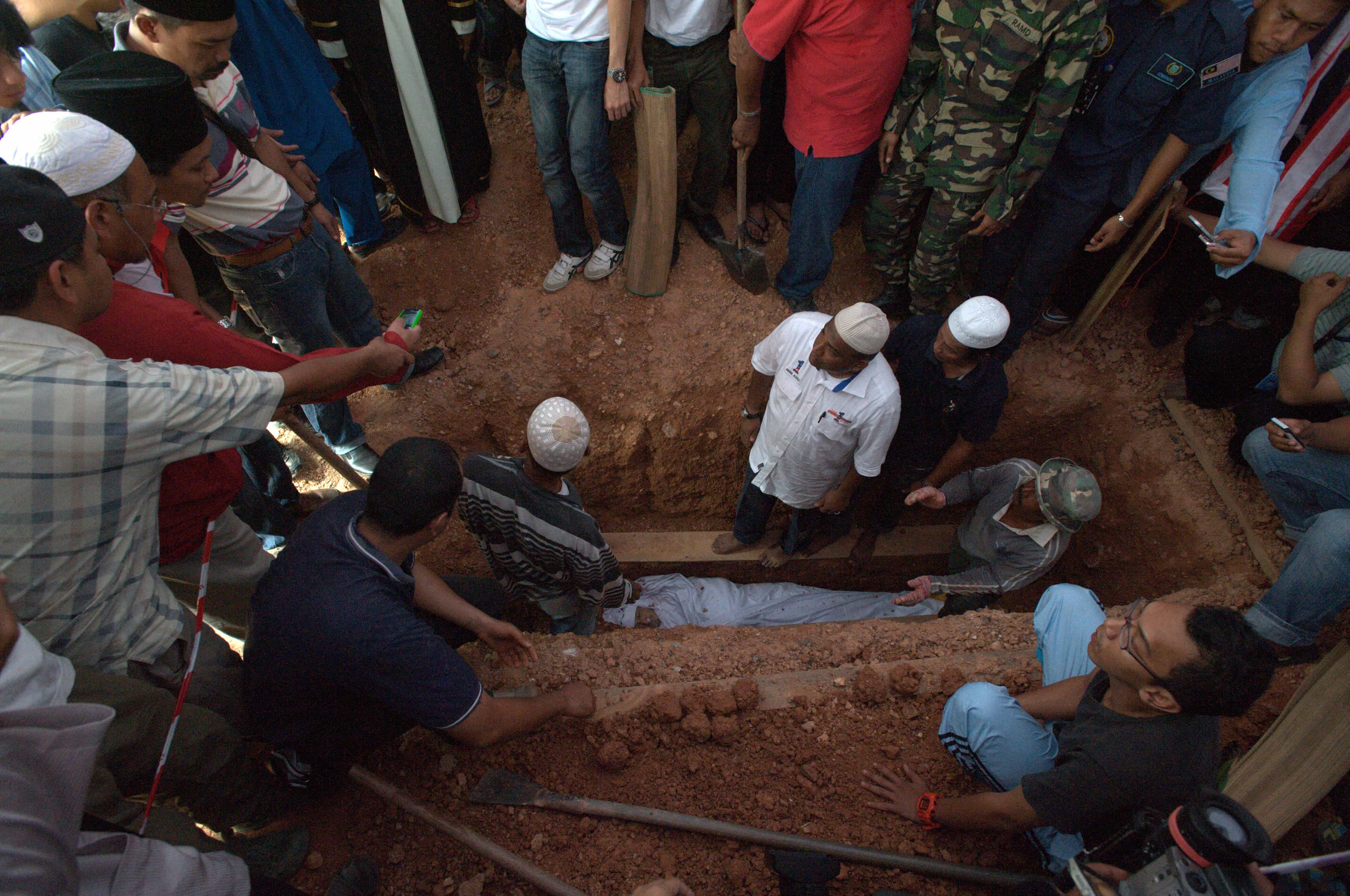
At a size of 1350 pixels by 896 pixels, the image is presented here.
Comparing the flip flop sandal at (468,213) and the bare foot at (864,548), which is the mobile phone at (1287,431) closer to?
the bare foot at (864,548)

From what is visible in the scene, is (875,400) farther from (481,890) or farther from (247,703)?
(247,703)

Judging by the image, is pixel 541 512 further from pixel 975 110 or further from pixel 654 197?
pixel 975 110

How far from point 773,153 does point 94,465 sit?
3.68 metres

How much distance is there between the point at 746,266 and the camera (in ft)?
13.2

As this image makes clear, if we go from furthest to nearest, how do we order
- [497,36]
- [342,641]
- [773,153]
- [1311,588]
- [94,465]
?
[497,36], [773,153], [1311,588], [342,641], [94,465]

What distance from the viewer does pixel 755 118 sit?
3.39m

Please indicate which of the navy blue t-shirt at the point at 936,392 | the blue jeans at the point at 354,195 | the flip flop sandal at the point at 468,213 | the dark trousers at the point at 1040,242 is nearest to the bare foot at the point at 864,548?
the navy blue t-shirt at the point at 936,392

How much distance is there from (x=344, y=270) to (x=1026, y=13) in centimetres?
321

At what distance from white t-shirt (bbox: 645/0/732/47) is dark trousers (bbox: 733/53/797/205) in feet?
1.17

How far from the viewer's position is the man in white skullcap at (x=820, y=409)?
8.47 ft

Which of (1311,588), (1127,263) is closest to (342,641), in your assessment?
(1311,588)

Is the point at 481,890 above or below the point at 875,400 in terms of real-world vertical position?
below

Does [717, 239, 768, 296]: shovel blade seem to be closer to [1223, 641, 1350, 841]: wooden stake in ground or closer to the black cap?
the black cap

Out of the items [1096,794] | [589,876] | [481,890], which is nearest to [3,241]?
[481,890]
